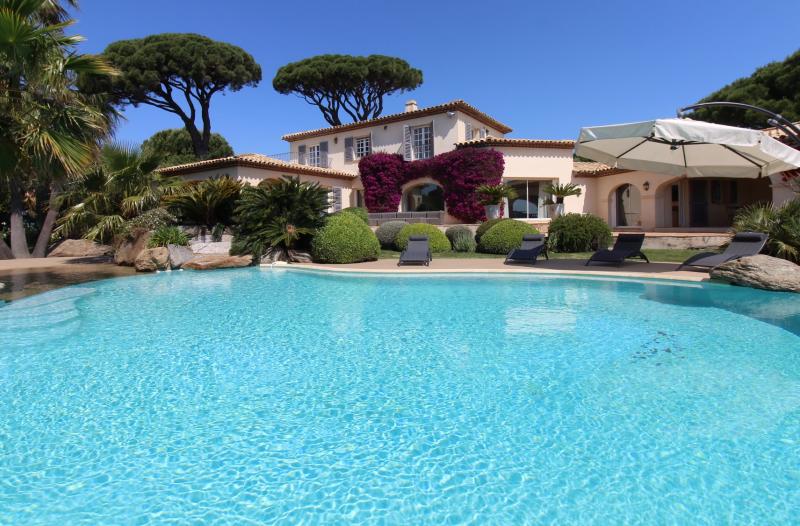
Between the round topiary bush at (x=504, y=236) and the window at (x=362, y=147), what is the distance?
459 inches

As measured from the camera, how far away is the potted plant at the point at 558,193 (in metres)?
20.8

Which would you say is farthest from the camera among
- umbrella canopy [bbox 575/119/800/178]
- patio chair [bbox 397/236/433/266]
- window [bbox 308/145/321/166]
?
window [bbox 308/145/321/166]

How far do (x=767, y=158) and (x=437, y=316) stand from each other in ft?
30.3

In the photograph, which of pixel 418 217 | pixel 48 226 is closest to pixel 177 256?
pixel 48 226

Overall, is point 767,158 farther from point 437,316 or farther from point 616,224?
point 616,224

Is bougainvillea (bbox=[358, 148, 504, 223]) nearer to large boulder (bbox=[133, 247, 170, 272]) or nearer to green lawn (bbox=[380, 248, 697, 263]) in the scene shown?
green lawn (bbox=[380, 248, 697, 263])

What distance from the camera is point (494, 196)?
67.6 ft

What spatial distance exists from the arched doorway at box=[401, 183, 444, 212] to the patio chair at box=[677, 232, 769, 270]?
49.7 feet

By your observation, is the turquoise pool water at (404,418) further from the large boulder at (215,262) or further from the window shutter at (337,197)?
the window shutter at (337,197)

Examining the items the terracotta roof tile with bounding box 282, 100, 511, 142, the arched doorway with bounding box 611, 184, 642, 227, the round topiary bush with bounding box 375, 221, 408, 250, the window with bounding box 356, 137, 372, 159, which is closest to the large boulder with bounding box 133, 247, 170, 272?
the round topiary bush with bounding box 375, 221, 408, 250

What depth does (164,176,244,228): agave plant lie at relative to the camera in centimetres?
1695

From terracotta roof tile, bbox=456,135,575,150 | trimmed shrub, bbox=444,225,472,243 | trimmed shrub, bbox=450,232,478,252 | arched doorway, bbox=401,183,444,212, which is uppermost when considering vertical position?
terracotta roof tile, bbox=456,135,575,150

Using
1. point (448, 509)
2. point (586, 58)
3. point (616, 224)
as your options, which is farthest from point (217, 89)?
point (448, 509)

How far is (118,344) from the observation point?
618 cm
